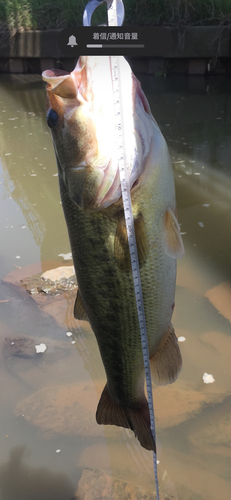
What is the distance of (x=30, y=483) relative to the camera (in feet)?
7.17

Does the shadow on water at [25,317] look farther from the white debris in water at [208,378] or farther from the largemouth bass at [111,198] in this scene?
the largemouth bass at [111,198]

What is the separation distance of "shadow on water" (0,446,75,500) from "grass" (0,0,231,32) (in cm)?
1125

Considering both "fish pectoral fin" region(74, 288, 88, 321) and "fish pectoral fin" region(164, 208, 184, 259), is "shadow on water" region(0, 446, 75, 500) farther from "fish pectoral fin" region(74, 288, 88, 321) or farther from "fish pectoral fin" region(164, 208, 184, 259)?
"fish pectoral fin" region(164, 208, 184, 259)

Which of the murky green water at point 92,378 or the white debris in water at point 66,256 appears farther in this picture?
the white debris in water at point 66,256

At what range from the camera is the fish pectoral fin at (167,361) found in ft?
5.19

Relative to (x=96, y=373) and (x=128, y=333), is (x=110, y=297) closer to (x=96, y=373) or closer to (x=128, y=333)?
(x=128, y=333)

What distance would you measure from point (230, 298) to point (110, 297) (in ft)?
6.68

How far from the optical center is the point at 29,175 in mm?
6008

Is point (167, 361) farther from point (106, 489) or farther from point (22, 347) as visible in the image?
point (22, 347)

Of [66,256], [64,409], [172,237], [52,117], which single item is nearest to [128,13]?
[66,256]

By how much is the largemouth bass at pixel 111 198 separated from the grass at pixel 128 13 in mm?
11121

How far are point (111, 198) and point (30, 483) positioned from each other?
167 centimetres

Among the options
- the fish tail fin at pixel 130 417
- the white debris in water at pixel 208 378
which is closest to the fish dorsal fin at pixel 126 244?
the fish tail fin at pixel 130 417

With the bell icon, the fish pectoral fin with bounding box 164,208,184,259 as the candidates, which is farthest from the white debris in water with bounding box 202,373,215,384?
the bell icon
